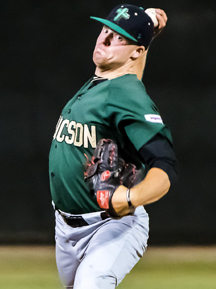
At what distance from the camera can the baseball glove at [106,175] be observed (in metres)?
1.45

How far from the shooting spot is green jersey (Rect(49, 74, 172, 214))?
156cm

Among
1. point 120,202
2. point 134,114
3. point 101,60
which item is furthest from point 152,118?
point 101,60

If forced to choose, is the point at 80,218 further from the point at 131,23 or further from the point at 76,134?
the point at 131,23

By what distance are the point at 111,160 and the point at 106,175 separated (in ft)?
0.19

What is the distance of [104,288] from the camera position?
1453 mm

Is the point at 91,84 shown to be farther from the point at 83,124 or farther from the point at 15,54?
the point at 15,54

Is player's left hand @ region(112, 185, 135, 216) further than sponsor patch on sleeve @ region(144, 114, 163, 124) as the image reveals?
No

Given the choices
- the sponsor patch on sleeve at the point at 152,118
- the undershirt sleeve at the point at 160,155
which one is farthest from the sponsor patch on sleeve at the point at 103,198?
the sponsor patch on sleeve at the point at 152,118

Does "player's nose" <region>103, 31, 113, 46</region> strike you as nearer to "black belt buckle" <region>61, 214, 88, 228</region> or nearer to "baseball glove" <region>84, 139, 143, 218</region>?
"baseball glove" <region>84, 139, 143, 218</region>

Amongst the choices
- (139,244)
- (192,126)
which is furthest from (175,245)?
(139,244)

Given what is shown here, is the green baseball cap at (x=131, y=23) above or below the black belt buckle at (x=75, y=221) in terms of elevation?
above

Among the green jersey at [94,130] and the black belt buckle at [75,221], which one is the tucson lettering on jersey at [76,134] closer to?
the green jersey at [94,130]

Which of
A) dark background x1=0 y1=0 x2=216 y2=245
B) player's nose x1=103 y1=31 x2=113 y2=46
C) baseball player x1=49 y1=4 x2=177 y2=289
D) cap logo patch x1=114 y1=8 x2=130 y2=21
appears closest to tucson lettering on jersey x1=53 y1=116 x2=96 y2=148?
baseball player x1=49 y1=4 x2=177 y2=289

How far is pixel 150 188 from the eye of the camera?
1424mm
